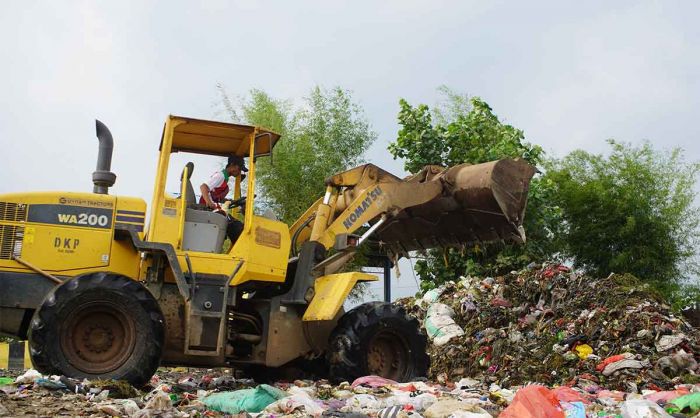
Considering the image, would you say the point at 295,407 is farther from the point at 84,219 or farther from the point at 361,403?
the point at 84,219

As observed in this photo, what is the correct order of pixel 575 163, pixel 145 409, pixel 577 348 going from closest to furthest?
pixel 145 409 < pixel 577 348 < pixel 575 163

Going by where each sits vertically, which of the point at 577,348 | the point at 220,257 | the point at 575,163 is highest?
the point at 575,163

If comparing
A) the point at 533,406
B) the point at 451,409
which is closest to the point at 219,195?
the point at 451,409

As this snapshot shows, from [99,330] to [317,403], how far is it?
2.08m

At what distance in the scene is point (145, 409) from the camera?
4.89 metres

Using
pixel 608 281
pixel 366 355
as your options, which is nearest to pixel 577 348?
pixel 608 281

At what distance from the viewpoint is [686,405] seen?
549 cm

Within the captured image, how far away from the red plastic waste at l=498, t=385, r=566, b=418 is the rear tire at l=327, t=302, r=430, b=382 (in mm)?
2596

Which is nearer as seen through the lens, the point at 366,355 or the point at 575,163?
the point at 366,355

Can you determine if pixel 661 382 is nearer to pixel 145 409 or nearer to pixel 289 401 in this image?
pixel 289 401

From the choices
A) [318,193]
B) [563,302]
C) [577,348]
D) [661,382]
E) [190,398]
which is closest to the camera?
[190,398]

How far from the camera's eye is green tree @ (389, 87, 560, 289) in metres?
16.9

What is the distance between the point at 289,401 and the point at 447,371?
5409mm

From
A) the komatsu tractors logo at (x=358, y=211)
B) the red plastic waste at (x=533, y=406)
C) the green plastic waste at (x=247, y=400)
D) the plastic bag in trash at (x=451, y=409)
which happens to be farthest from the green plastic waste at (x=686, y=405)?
the komatsu tractors logo at (x=358, y=211)
